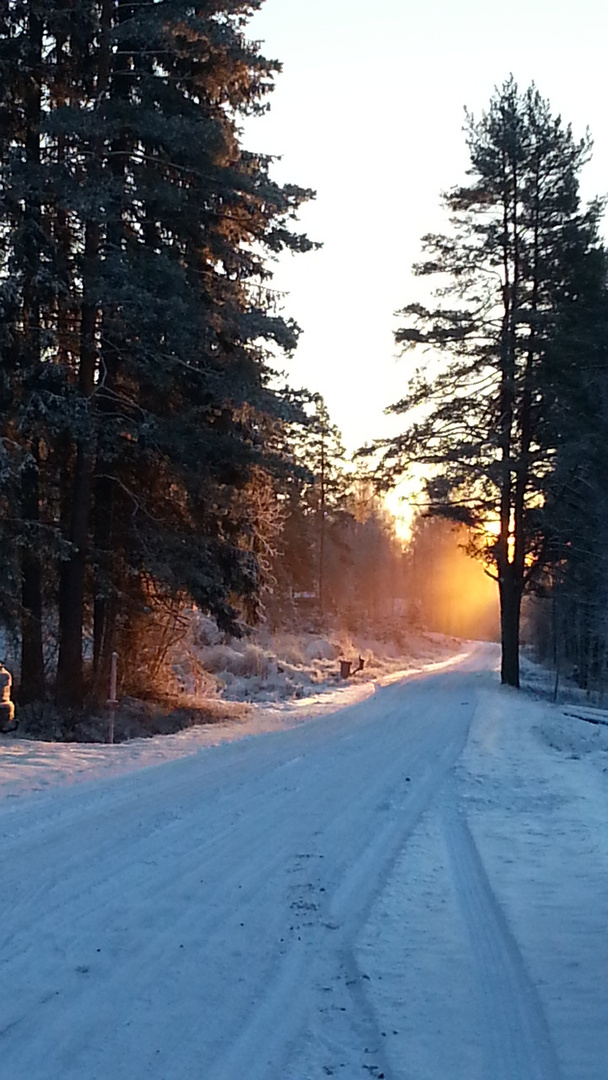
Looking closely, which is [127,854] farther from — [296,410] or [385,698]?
[385,698]

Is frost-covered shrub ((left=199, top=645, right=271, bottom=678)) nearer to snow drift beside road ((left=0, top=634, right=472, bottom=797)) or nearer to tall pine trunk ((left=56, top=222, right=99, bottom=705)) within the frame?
snow drift beside road ((left=0, top=634, right=472, bottom=797))

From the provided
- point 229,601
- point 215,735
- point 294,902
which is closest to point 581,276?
point 229,601

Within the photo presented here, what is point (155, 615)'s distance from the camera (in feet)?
61.6

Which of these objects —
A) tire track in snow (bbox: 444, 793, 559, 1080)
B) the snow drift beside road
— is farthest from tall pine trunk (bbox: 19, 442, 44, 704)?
tire track in snow (bbox: 444, 793, 559, 1080)

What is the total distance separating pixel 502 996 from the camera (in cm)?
463

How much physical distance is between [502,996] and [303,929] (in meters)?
1.34

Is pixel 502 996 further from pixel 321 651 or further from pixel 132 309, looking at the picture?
pixel 321 651

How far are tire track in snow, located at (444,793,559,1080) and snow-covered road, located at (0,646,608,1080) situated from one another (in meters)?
0.01

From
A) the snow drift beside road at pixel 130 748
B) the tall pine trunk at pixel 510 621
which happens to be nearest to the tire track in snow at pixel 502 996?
the snow drift beside road at pixel 130 748

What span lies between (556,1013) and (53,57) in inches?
654

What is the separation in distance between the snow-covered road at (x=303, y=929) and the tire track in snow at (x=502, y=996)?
12 mm

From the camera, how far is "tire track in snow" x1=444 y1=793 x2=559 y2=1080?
3.96 m

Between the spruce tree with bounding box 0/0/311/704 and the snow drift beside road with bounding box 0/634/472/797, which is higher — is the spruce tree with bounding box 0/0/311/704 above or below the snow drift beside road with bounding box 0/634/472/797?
above

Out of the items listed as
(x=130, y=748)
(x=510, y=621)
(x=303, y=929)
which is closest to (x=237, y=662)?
(x=510, y=621)
